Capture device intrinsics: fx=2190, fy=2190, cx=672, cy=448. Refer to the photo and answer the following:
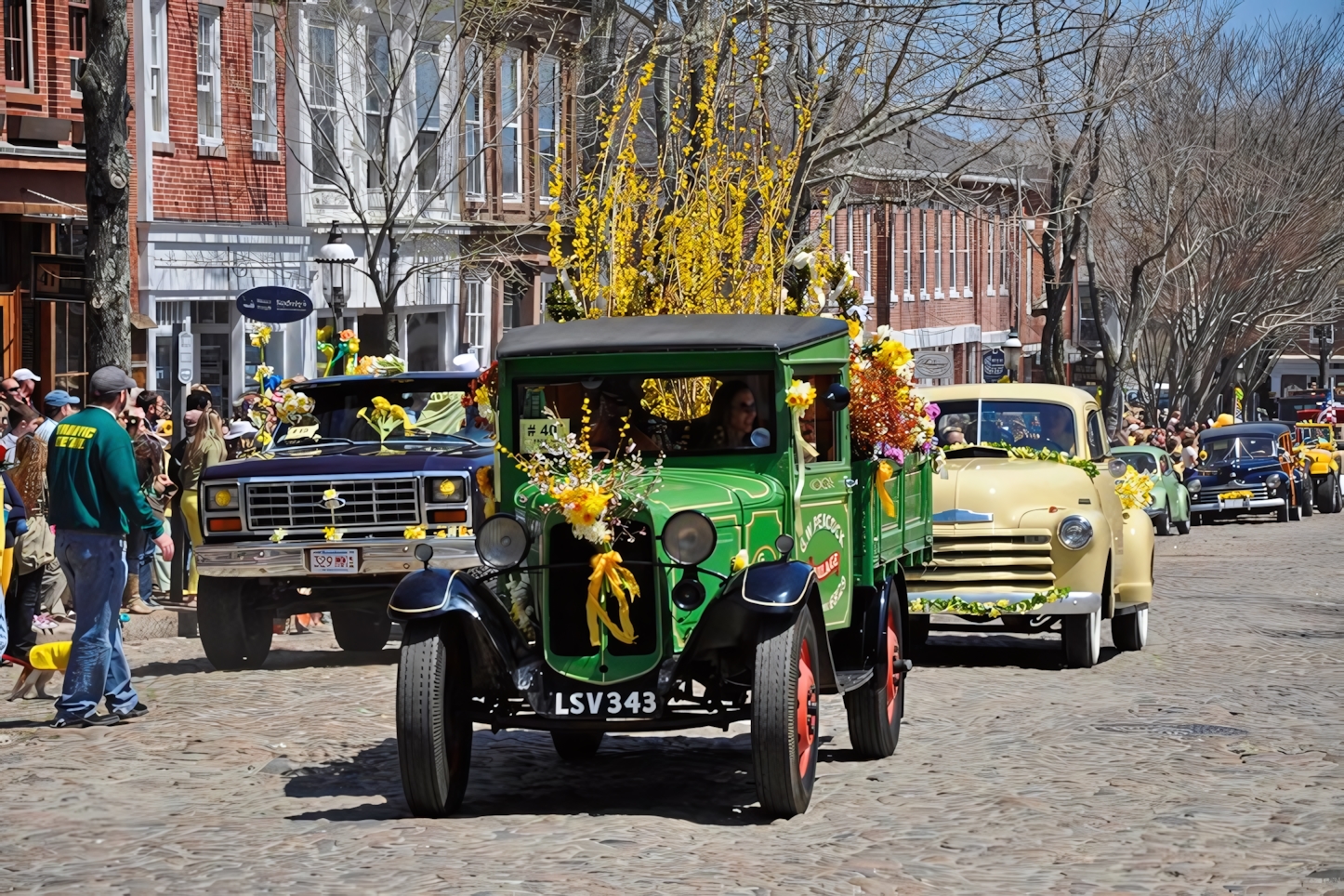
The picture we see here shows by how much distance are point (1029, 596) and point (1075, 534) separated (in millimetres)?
538

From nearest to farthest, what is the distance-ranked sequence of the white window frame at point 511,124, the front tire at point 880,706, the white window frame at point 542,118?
the front tire at point 880,706 < the white window frame at point 511,124 < the white window frame at point 542,118

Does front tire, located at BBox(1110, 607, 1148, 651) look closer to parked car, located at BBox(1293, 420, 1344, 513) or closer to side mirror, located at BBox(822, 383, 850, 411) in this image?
side mirror, located at BBox(822, 383, 850, 411)

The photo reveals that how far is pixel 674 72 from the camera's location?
25.9m

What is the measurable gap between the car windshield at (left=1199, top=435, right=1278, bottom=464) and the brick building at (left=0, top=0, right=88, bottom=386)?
2187 centimetres

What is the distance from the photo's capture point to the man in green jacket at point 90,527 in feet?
38.0

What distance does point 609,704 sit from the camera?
894 cm

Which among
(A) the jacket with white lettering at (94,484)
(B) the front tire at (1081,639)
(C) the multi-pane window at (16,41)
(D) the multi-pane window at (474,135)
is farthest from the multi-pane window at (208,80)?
(A) the jacket with white lettering at (94,484)

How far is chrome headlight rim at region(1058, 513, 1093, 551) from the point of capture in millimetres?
14680

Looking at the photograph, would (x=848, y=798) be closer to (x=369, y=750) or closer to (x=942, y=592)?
(x=369, y=750)

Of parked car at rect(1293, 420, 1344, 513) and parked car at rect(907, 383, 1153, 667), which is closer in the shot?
parked car at rect(907, 383, 1153, 667)

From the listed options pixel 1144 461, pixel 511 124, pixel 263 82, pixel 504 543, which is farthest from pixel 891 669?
pixel 511 124

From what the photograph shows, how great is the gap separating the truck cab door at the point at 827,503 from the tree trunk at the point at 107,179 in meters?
7.42

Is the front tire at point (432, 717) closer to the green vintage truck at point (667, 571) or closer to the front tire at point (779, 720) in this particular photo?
the green vintage truck at point (667, 571)

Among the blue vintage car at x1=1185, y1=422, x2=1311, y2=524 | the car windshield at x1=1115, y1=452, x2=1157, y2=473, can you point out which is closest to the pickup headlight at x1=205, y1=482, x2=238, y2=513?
the car windshield at x1=1115, y1=452, x2=1157, y2=473
